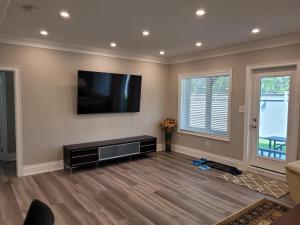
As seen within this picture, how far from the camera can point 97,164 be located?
4977 millimetres

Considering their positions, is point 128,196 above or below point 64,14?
below

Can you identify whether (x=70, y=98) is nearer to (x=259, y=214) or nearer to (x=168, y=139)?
(x=168, y=139)

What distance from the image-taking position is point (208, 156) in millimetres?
5395

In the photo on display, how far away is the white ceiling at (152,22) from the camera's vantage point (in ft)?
8.80

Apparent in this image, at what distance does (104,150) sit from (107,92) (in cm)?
131

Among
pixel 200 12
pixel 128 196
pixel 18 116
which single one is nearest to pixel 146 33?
pixel 200 12

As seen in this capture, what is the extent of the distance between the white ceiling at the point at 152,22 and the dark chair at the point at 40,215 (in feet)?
7.46

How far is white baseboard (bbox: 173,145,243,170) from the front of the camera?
4.83 m

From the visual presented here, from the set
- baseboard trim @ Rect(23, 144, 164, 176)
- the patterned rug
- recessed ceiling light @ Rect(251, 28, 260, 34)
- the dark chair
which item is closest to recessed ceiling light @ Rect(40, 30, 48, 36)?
baseboard trim @ Rect(23, 144, 164, 176)

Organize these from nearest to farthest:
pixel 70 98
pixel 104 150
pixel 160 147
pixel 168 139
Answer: pixel 70 98
pixel 104 150
pixel 168 139
pixel 160 147

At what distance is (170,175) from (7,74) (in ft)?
14.3

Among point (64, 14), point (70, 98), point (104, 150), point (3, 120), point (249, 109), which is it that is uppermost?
point (64, 14)

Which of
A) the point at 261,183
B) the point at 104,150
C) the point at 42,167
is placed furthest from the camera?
the point at 104,150

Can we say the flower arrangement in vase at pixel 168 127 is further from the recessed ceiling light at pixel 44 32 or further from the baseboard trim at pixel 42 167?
the recessed ceiling light at pixel 44 32
